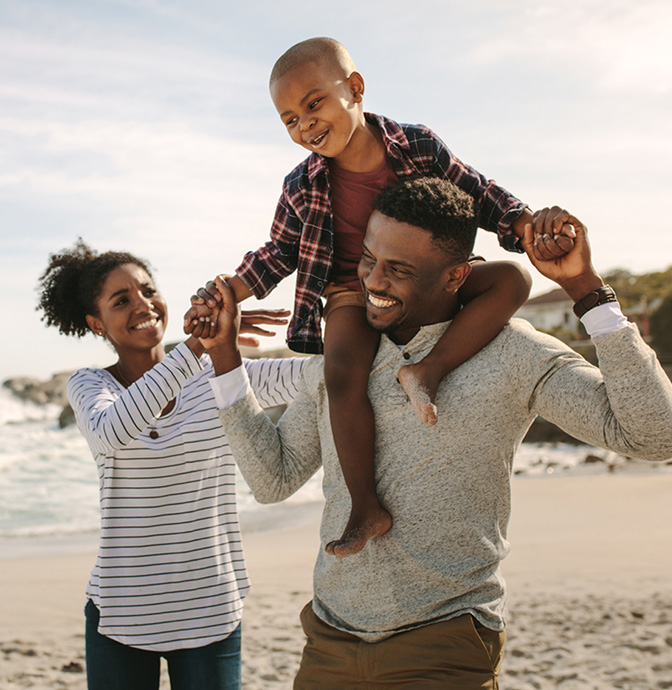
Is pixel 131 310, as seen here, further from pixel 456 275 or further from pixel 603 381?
pixel 603 381

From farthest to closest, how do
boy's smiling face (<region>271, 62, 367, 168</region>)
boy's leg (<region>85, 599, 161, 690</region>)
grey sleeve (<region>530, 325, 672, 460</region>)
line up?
1. boy's leg (<region>85, 599, 161, 690</region>)
2. boy's smiling face (<region>271, 62, 367, 168</region>)
3. grey sleeve (<region>530, 325, 672, 460</region>)

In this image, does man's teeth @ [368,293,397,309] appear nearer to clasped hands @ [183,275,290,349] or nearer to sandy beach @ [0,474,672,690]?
clasped hands @ [183,275,290,349]

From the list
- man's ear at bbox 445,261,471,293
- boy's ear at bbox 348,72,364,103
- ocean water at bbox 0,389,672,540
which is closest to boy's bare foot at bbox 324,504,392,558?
man's ear at bbox 445,261,471,293

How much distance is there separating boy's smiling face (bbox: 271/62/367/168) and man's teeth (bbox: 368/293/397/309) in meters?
0.56

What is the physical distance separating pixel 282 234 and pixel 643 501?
12.4 m

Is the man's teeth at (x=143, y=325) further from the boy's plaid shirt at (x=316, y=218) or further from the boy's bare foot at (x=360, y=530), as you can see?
the boy's bare foot at (x=360, y=530)

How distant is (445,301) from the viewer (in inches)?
88.7

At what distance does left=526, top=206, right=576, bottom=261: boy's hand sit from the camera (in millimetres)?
2000

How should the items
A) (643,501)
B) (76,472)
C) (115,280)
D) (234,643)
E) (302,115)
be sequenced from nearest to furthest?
(302,115)
(234,643)
(115,280)
(643,501)
(76,472)

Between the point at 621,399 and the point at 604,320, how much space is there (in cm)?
20

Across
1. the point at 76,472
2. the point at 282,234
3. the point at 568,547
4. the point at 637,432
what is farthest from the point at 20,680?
the point at 76,472

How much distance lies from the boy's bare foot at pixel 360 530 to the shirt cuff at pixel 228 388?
0.57 m

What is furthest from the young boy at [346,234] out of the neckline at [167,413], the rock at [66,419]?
the rock at [66,419]

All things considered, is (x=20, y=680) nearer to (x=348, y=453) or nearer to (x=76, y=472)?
(x=348, y=453)
